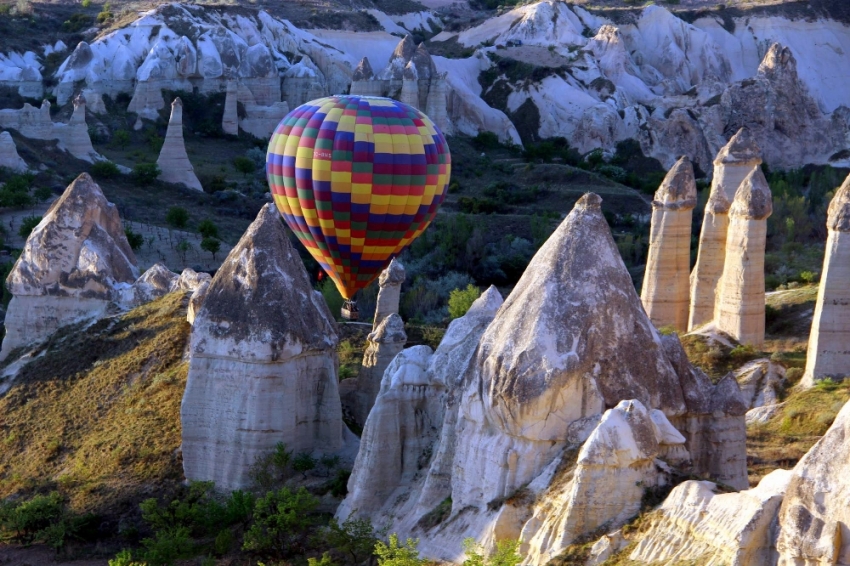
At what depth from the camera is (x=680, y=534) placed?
36.4ft

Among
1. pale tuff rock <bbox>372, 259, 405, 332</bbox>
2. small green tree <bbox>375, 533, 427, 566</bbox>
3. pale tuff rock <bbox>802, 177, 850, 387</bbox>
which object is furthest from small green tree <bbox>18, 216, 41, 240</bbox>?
small green tree <bbox>375, 533, 427, 566</bbox>

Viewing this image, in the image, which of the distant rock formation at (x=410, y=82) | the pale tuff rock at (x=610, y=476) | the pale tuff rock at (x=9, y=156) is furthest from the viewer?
the distant rock formation at (x=410, y=82)

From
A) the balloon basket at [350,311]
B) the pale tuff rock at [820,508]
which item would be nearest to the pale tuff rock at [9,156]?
the balloon basket at [350,311]

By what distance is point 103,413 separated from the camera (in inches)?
789

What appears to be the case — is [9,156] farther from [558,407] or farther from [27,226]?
[558,407]

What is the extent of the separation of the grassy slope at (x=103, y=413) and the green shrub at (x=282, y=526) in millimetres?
2586

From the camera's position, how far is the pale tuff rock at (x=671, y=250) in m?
23.2

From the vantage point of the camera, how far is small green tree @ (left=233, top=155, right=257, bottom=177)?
176 ft

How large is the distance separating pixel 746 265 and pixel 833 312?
83.8 inches

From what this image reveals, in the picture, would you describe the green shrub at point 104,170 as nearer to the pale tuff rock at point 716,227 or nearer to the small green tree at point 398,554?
the pale tuff rock at point 716,227

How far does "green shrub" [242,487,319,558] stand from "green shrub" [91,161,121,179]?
1319 inches

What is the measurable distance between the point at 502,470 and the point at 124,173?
37.1m

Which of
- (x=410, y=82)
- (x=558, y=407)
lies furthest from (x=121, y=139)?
(x=558, y=407)

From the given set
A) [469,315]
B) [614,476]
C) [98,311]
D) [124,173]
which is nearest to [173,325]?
[98,311]
